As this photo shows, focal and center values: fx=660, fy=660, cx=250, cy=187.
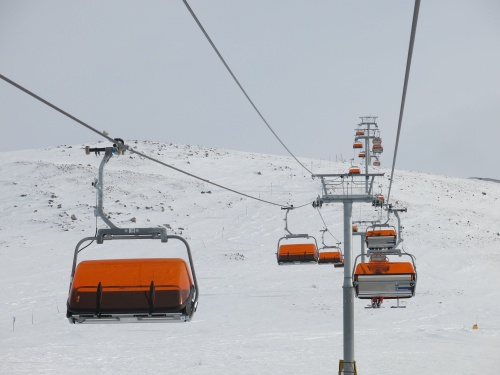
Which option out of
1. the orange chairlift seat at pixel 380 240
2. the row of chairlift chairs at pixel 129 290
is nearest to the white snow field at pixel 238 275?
the orange chairlift seat at pixel 380 240

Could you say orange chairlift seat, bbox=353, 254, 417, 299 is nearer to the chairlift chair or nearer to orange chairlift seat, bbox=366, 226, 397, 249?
the chairlift chair

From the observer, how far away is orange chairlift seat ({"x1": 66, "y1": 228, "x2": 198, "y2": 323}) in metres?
8.75

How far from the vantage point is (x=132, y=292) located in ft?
A: 29.2

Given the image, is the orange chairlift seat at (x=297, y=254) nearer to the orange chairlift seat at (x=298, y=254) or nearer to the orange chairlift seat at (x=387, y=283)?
the orange chairlift seat at (x=298, y=254)

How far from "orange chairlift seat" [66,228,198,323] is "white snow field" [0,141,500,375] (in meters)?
13.9

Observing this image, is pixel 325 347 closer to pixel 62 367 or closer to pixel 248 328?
pixel 248 328

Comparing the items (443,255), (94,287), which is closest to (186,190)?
(443,255)

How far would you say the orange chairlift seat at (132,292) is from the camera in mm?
8750

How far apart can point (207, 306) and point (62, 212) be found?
30.8 m

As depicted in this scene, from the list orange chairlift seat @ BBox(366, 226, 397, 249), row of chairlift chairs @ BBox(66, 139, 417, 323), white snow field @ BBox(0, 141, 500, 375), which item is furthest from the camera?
white snow field @ BBox(0, 141, 500, 375)

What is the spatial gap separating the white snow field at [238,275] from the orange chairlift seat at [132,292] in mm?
13917

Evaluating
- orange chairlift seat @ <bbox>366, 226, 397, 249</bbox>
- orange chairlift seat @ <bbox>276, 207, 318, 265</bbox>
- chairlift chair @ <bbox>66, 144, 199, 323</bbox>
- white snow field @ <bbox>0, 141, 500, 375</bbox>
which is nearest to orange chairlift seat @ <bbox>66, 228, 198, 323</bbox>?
chairlift chair @ <bbox>66, 144, 199, 323</bbox>

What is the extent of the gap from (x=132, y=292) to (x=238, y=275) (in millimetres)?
36676

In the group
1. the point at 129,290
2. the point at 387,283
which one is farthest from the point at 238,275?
the point at 129,290
